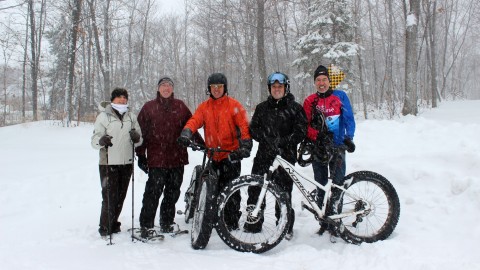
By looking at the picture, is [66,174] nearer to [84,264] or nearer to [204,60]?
[84,264]

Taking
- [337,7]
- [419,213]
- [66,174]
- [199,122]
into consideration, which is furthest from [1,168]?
[337,7]

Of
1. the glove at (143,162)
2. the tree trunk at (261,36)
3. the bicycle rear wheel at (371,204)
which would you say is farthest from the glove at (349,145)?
the tree trunk at (261,36)

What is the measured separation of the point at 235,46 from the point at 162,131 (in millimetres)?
30020

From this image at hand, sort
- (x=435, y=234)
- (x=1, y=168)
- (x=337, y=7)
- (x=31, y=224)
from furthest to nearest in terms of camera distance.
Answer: (x=337, y=7) → (x=1, y=168) → (x=31, y=224) → (x=435, y=234)

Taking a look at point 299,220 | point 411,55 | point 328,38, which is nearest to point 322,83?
point 299,220

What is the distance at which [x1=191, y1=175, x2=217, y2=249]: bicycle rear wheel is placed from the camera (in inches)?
162

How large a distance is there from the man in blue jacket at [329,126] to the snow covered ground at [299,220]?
2.75ft

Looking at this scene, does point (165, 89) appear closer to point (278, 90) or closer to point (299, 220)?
point (278, 90)

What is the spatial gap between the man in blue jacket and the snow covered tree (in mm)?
13320

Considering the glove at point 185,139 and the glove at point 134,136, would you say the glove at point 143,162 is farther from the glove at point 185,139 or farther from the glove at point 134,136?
the glove at point 185,139

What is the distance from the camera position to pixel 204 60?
124 ft

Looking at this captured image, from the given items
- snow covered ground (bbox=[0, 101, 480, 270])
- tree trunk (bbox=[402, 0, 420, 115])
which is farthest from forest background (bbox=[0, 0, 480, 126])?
snow covered ground (bbox=[0, 101, 480, 270])

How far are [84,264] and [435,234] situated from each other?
3976 millimetres

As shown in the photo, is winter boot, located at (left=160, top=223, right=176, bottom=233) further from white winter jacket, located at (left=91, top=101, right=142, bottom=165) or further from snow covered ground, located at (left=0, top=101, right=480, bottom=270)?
white winter jacket, located at (left=91, top=101, right=142, bottom=165)
